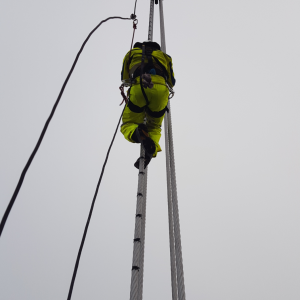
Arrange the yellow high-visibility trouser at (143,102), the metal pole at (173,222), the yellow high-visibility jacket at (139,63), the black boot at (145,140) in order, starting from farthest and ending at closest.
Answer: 1. the yellow high-visibility jacket at (139,63)
2. the yellow high-visibility trouser at (143,102)
3. the black boot at (145,140)
4. the metal pole at (173,222)

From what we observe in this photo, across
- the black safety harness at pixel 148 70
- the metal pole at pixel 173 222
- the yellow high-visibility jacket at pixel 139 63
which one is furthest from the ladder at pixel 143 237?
the yellow high-visibility jacket at pixel 139 63

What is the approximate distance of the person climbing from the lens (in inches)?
96.7

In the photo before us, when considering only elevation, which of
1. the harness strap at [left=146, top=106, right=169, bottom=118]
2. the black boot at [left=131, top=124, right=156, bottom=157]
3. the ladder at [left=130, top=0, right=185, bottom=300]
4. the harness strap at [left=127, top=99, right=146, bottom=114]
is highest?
the harness strap at [left=146, top=106, right=169, bottom=118]

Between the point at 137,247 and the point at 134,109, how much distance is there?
132 cm

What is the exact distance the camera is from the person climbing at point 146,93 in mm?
2455

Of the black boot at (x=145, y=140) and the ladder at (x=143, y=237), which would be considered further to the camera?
the black boot at (x=145, y=140)

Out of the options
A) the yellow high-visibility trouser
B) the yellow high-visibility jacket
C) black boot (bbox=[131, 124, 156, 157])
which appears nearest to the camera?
black boot (bbox=[131, 124, 156, 157])

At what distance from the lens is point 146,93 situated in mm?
2506

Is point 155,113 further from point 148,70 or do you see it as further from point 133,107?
point 148,70

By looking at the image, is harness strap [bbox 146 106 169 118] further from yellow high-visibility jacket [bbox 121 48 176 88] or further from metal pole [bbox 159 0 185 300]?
yellow high-visibility jacket [bbox 121 48 176 88]

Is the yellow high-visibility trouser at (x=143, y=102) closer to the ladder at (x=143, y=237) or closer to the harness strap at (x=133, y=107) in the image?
the harness strap at (x=133, y=107)

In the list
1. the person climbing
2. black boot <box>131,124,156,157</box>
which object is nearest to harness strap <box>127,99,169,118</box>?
the person climbing

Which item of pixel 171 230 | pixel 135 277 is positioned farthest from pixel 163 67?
pixel 135 277

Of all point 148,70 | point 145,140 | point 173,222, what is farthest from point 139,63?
point 173,222
